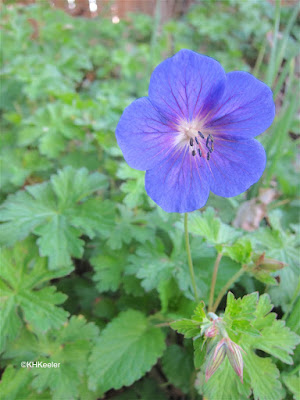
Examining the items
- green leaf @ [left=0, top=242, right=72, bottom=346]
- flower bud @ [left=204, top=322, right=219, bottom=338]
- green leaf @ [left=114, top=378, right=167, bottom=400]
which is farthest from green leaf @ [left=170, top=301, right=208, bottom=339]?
green leaf @ [left=114, top=378, right=167, bottom=400]

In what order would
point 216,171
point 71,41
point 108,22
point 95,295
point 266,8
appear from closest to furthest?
point 216,171 → point 95,295 → point 71,41 → point 108,22 → point 266,8

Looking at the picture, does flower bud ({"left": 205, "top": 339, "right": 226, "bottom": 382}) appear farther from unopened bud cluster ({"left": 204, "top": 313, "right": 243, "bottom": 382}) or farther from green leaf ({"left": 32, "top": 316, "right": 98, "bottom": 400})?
green leaf ({"left": 32, "top": 316, "right": 98, "bottom": 400})

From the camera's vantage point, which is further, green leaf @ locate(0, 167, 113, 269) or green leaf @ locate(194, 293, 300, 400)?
green leaf @ locate(0, 167, 113, 269)

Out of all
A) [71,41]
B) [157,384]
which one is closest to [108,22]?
[71,41]

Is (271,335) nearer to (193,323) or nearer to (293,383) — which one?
(293,383)

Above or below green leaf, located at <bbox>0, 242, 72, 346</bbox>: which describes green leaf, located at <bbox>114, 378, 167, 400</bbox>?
below

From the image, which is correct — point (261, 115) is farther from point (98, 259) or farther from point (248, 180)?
point (98, 259)

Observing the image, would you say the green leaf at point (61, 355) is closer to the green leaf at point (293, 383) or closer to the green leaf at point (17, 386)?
the green leaf at point (17, 386)
